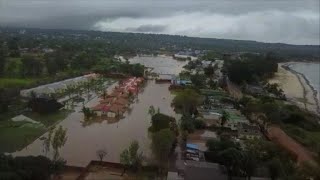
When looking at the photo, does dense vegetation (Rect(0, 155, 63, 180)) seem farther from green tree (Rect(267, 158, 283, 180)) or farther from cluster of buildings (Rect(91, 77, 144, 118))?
cluster of buildings (Rect(91, 77, 144, 118))

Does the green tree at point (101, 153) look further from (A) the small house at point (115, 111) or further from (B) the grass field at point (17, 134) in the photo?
(A) the small house at point (115, 111)

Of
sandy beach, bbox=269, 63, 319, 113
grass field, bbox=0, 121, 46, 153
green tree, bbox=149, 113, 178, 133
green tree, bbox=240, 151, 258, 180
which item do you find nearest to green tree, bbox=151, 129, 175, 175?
green tree, bbox=240, 151, 258, 180

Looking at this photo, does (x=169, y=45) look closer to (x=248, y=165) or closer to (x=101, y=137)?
(x=101, y=137)

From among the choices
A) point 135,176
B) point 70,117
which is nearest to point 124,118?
point 70,117

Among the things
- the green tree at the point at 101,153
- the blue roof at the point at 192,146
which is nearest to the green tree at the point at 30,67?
the green tree at the point at 101,153

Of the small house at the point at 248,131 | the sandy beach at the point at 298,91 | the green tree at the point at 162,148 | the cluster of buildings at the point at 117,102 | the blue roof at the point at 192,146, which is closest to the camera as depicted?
the green tree at the point at 162,148

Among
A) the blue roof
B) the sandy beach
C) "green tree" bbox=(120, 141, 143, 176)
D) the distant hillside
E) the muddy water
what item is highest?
the distant hillside
